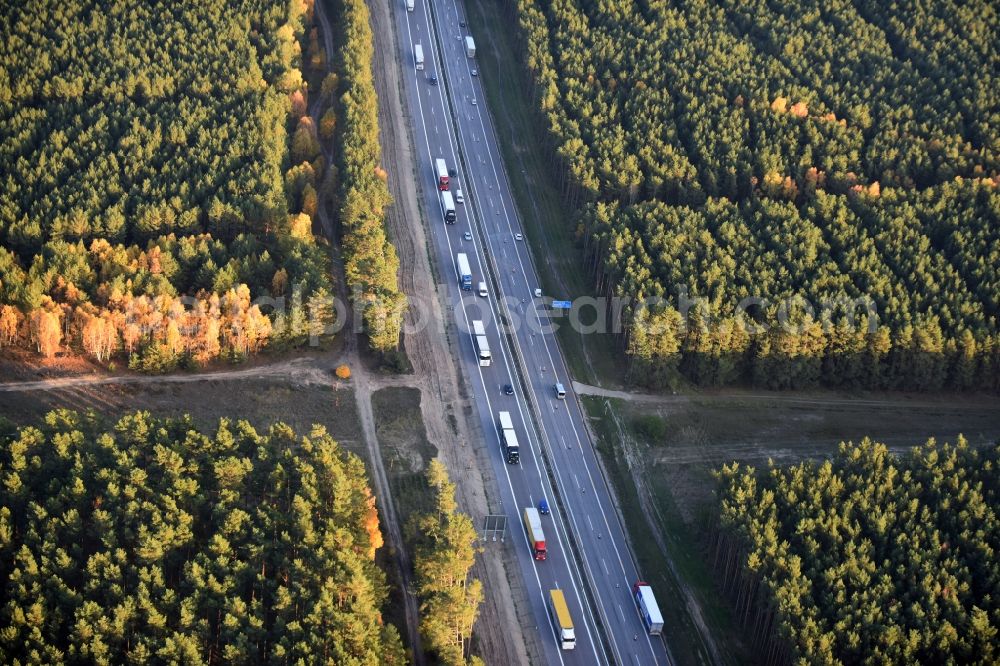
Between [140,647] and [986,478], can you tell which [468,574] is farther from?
[986,478]

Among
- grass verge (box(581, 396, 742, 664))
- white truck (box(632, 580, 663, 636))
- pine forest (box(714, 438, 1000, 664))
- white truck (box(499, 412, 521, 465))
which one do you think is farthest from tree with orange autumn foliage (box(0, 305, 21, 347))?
pine forest (box(714, 438, 1000, 664))

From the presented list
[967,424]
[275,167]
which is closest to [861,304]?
[967,424]

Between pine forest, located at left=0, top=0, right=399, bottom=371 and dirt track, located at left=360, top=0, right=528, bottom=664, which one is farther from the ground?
pine forest, located at left=0, top=0, right=399, bottom=371

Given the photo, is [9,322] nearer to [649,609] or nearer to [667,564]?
[649,609]

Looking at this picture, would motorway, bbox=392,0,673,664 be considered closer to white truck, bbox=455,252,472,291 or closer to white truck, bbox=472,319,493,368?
white truck, bbox=472,319,493,368

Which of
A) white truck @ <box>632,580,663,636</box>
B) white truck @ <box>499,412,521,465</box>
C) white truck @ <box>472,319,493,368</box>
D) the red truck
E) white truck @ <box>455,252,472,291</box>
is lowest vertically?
white truck @ <box>632,580,663,636</box>

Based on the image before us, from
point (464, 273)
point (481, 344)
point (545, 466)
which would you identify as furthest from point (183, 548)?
point (464, 273)
